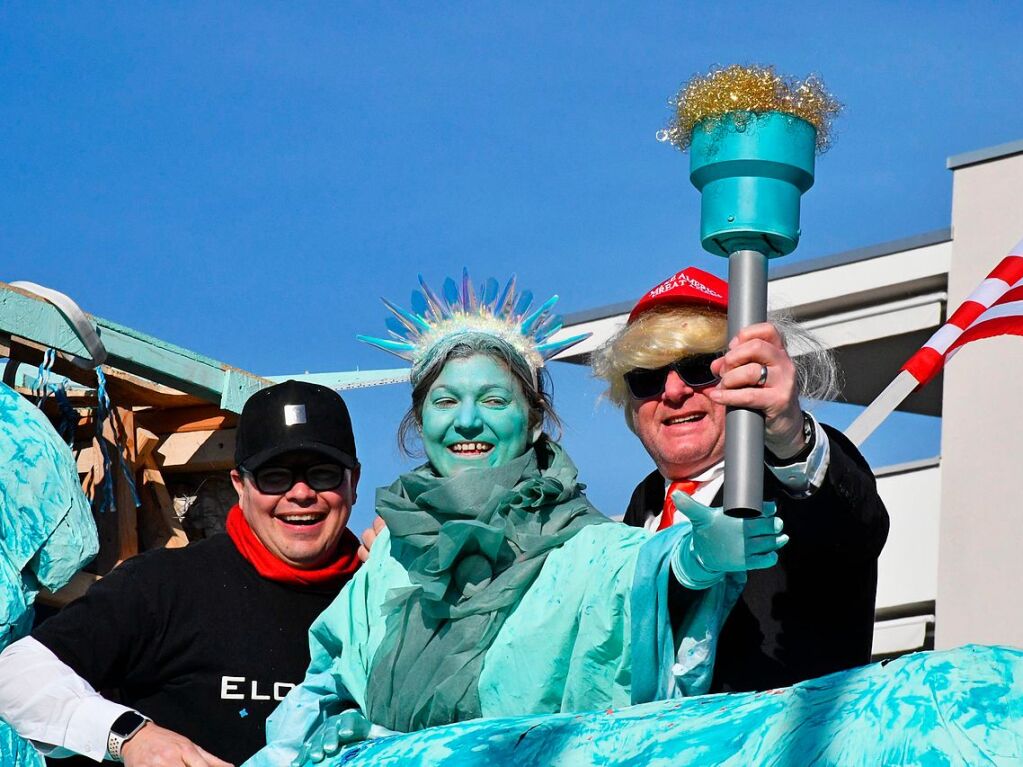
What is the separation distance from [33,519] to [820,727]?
278cm

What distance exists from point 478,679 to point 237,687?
1.20 metres

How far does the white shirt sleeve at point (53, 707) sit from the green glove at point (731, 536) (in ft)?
5.37

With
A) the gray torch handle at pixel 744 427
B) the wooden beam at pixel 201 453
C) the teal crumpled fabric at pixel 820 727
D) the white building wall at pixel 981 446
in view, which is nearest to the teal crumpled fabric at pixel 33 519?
the wooden beam at pixel 201 453

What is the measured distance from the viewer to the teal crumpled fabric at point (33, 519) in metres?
4.46

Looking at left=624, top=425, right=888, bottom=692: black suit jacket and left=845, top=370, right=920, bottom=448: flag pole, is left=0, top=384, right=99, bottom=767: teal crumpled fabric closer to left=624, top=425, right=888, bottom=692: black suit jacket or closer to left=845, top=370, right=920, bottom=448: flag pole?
left=624, top=425, right=888, bottom=692: black suit jacket

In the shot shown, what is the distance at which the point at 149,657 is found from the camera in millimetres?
4094

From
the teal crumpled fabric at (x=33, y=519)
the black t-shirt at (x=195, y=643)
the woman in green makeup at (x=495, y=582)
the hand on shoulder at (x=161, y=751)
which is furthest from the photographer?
the teal crumpled fabric at (x=33, y=519)

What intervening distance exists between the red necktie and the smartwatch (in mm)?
1179

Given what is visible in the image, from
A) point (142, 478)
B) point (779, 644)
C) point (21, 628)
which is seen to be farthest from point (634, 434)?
point (142, 478)

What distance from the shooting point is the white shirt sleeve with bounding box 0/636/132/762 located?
12.0 feet

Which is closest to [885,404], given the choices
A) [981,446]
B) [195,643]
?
[195,643]

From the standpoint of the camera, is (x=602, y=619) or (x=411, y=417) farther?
(x=411, y=417)

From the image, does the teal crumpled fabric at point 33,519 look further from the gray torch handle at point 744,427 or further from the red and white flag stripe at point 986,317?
the gray torch handle at point 744,427

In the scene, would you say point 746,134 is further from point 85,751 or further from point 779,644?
point 85,751
